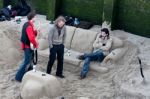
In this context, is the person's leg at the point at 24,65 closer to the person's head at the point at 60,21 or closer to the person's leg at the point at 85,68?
the person's head at the point at 60,21

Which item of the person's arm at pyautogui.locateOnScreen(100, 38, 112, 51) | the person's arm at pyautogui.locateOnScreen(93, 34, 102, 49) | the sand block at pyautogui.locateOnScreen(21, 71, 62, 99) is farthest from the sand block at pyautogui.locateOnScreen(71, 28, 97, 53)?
the sand block at pyautogui.locateOnScreen(21, 71, 62, 99)

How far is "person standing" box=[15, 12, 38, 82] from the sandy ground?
0.33m

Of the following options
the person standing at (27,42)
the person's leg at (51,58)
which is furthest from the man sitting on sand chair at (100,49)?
the person standing at (27,42)

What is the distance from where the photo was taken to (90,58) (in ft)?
35.6

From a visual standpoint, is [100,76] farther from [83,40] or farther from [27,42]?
[27,42]

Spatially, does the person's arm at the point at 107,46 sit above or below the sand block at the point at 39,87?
above

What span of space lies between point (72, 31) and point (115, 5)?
4.90 ft

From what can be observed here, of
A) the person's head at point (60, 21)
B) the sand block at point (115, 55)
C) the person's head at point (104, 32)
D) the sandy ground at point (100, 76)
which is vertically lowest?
the sandy ground at point (100, 76)

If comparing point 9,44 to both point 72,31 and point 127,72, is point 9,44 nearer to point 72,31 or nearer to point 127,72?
point 72,31

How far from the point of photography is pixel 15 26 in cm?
1316

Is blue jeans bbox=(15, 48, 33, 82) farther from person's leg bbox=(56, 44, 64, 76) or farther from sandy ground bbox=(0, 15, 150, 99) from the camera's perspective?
person's leg bbox=(56, 44, 64, 76)

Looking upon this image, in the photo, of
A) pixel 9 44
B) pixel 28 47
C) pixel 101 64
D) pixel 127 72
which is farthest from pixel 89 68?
pixel 9 44

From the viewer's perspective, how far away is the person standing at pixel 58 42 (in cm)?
1002

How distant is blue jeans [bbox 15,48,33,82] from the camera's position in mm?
10180
